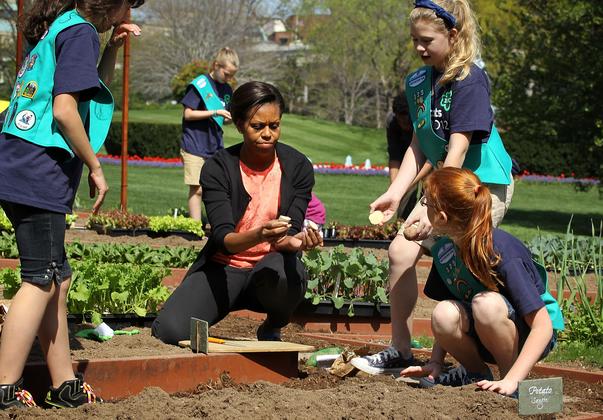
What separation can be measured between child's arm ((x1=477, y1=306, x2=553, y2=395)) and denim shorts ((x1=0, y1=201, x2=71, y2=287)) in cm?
178

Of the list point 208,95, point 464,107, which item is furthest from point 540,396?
point 208,95

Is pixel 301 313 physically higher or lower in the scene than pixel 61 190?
lower

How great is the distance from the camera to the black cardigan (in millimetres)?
5352

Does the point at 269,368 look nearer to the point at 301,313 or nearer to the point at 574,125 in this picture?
the point at 301,313

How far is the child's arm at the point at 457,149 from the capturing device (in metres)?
A: 5.07

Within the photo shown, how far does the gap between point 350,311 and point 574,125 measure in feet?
38.7

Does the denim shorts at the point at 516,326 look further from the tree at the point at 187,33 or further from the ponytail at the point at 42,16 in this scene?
the tree at the point at 187,33

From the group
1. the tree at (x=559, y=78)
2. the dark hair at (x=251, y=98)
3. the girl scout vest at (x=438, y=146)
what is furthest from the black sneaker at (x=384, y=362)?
the tree at (x=559, y=78)

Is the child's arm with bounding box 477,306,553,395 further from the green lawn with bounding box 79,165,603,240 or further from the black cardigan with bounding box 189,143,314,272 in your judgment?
→ the green lawn with bounding box 79,165,603,240

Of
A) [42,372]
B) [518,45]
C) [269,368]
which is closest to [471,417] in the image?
[269,368]

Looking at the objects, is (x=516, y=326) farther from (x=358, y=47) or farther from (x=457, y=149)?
(x=358, y=47)

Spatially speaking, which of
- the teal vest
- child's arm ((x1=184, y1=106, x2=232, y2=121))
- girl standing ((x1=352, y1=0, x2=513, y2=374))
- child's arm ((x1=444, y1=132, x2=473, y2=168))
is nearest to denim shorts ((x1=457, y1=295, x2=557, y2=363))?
girl standing ((x1=352, y1=0, x2=513, y2=374))

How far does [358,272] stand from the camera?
23.0 feet

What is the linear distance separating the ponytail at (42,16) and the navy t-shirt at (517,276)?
2.06 metres
